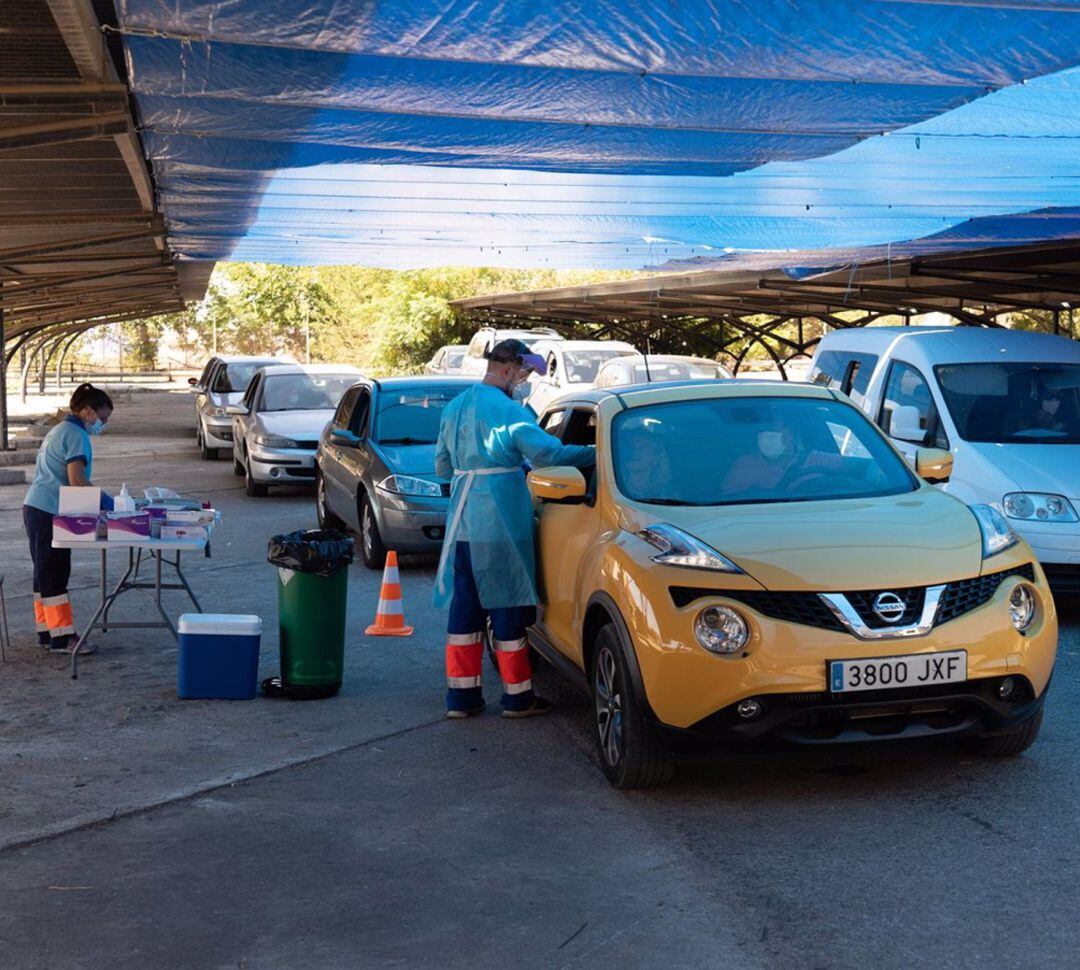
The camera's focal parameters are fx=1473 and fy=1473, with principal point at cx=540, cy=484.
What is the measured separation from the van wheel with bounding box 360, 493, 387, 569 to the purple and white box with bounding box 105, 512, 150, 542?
4039 millimetres

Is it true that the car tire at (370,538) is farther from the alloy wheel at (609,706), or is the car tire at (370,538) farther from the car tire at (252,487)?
the alloy wheel at (609,706)

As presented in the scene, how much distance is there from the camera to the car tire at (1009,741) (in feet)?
21.0

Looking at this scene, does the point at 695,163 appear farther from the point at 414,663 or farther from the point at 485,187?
the point at 414,663

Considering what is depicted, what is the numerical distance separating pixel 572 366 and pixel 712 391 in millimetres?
17327

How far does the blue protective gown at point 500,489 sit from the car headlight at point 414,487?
5.01 meters

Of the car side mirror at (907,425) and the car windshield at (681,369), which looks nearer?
the car side mirror at (907,425)

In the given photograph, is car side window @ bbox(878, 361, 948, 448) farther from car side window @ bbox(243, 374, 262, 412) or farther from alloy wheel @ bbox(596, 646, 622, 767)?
car side window @ bbox(243, 374, 262, 412)

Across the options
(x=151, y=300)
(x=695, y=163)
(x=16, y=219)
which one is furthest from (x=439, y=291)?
(x=695, y=163)

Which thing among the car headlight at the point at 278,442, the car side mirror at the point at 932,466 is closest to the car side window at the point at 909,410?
the car side mirror at the point at 932,466

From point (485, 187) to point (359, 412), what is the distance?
2.51 metres

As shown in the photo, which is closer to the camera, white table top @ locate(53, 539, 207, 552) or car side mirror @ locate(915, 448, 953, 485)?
car side mirror @ locate(915, 448, 953, 485)

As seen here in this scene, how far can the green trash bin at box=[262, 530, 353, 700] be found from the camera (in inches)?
316

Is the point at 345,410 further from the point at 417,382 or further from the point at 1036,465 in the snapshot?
the point at 1036,465

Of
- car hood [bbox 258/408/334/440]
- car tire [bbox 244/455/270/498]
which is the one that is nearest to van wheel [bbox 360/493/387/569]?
car hood [bbox 258/408/334/440]
